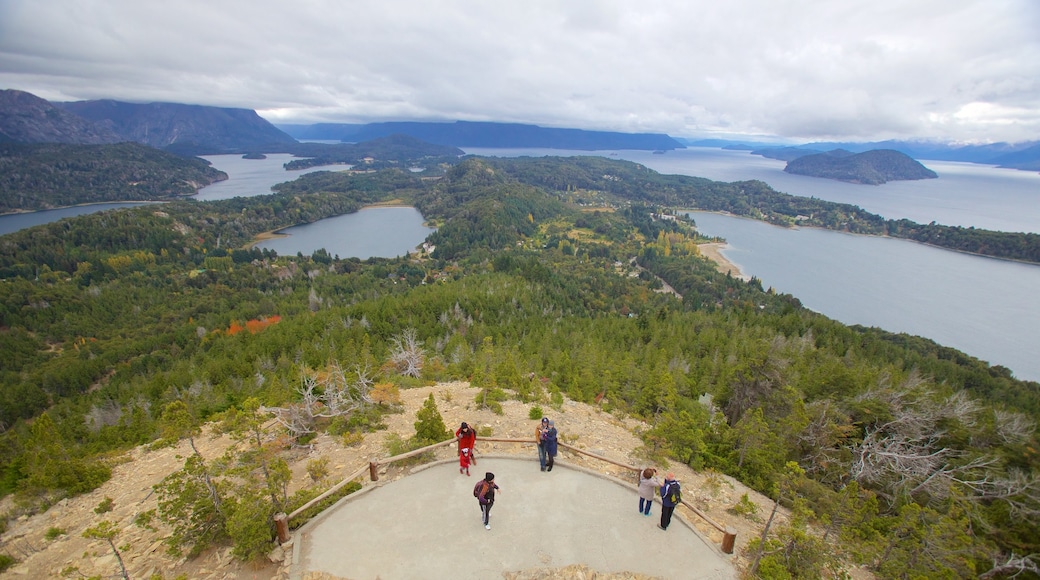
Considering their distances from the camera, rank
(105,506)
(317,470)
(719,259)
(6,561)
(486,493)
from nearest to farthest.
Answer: (486,493), (6,561), (105,506), (317,470), (719,259)

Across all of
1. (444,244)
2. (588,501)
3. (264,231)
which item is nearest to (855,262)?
(444,244)

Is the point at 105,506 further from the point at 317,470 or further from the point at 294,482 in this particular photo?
the point at 317,470

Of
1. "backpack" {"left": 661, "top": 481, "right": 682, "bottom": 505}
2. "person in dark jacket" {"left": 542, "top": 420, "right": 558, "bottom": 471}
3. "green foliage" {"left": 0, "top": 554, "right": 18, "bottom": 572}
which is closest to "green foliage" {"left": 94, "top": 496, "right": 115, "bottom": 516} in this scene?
"green foliage" {"left": 0, "top": 554, "right": 18, "bottom": 572}

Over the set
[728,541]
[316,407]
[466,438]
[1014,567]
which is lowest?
[316,407]

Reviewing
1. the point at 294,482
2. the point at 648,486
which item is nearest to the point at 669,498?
the point at 648,486

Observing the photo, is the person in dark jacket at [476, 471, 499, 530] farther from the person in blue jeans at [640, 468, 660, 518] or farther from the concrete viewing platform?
the person in blue jeans at [640, 468, 660, 518]
